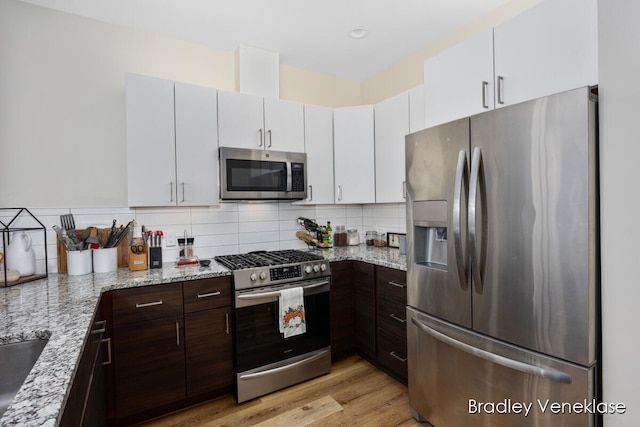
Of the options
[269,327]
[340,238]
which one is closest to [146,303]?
[269,327]

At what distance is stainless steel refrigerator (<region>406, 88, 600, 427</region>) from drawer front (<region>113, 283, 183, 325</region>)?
1466 mm

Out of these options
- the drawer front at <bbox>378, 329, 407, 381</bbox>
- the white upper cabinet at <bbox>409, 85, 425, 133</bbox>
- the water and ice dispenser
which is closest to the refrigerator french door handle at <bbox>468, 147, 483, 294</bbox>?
the water and ice dispenser

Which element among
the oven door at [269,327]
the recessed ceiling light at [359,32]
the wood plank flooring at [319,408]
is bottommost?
the wood plank flooring at [319,408]

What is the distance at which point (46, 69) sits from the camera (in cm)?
223

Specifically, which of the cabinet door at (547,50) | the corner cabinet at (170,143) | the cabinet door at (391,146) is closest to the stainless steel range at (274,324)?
the corner cabinet at (170,143)

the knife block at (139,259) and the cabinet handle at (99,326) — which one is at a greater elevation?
the knife block at (139,259)

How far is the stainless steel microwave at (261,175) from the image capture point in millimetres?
2452

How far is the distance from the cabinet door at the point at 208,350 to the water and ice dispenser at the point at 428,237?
1.29m

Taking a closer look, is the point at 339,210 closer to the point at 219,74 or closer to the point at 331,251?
the point at 331,251

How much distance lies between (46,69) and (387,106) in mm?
2498

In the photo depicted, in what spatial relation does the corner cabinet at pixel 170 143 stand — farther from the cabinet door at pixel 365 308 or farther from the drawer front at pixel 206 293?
the cabinet door at pixel 365 308

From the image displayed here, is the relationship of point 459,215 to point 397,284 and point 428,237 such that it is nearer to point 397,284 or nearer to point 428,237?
point 428,237

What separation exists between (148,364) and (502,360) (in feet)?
6.26

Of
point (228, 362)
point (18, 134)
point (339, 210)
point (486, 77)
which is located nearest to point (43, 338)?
point (228, 362)
